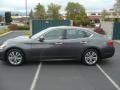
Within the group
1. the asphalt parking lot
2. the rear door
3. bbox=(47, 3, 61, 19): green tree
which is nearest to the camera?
the asphalt parking lot

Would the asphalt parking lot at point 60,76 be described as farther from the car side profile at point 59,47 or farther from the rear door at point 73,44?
the rear door at point 73,44

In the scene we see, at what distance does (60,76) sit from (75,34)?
8.59 ft

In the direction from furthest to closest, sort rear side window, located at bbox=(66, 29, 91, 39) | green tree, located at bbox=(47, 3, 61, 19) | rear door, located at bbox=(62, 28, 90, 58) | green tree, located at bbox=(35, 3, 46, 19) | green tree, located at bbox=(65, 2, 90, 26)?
green tree, located at bbox=(35, 3, 46, 19)
green tree, located at bbox=(47, 3, 61, 19)
green tree, located at bbox=(65, 2, 90, 26)
rear side window, located at bbox=(66, 29, 91, 39)
rear door, located at bbox=(62, 28, 90, 58)

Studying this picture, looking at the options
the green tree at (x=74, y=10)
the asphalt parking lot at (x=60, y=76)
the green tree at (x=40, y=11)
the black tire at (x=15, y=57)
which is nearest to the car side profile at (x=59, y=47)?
the black tire at (x=15, y=57)

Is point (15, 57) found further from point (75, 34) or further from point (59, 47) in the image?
point (75, 34)

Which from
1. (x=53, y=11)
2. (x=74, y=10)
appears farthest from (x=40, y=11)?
(x=74, y=10)

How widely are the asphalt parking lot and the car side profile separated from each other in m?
0.32

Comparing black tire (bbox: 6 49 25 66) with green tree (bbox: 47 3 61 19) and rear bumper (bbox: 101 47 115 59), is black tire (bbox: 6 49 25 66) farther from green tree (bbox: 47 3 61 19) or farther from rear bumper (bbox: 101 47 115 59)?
green tree (bbox: 47 3 61 19)

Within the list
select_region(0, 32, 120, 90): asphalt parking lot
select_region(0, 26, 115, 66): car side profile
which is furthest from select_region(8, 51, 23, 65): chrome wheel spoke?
select_region(0, 32, 120, 90): asphalt parking lot

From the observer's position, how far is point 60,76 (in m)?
8.59

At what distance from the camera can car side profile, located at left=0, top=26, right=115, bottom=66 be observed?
10.3m

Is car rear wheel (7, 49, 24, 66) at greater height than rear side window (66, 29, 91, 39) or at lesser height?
lesser

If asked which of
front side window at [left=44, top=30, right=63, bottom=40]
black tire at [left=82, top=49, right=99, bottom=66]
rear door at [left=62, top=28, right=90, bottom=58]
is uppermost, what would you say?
front side window at [left=44, top=30, right=63, bottom=40]

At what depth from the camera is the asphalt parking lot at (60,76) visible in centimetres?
739
